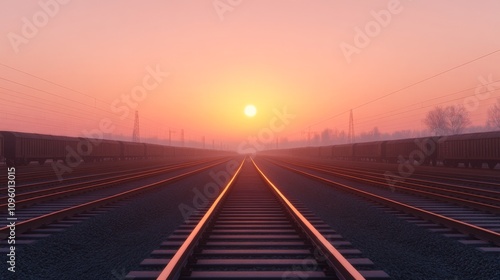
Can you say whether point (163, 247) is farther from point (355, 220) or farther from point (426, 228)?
point (426, 228)

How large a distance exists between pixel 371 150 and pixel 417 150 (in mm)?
11007

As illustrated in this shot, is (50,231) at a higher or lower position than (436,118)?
lower

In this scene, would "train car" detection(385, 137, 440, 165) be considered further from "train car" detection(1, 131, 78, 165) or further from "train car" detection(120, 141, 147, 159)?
"train car" detection(120, 141, 147, 159)

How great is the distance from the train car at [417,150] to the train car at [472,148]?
107 centimetres

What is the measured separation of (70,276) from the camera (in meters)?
5.06

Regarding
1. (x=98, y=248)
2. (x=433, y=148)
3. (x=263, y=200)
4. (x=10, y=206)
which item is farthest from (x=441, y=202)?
(x=433, y=148)

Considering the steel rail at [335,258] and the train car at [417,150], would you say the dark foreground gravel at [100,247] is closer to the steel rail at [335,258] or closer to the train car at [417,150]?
the steel rail at [335,258]

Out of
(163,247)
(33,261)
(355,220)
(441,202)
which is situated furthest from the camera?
(441,202)

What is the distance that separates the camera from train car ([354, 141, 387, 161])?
4334 cm

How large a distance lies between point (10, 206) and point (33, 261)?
507 centimetres

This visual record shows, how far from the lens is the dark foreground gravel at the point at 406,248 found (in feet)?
17.1

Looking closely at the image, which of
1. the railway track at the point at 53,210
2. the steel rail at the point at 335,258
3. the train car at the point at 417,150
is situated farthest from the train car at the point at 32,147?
the train car at the point at 417,150

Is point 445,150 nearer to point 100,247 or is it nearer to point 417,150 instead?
point 417,150

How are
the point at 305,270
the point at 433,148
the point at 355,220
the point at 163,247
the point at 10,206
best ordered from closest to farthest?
the point at 305,270 → the point at 163,247 → the point at 355,220 → the point at 10,206 → the point at 433,148
